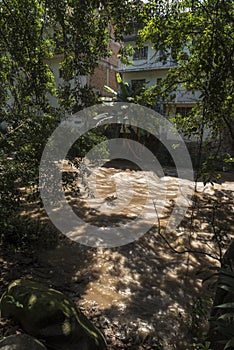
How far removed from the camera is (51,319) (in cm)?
303

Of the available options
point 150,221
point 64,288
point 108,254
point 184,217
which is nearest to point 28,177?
point 64,288

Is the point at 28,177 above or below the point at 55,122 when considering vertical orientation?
below

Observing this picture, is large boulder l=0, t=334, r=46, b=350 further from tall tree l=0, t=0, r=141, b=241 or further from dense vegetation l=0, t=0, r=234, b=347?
tall tree l=0, t=0, r=141, b=241

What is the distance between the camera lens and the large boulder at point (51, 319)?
2938 mm

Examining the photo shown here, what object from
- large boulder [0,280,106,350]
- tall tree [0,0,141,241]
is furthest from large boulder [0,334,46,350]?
tall tree [0,0,141,241]

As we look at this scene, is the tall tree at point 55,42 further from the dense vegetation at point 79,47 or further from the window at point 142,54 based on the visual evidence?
the window at point 142,54

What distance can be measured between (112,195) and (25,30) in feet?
21.8

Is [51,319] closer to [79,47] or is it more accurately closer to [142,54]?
[79,47]

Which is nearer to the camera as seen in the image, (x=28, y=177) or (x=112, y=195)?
(x=28, y=177)

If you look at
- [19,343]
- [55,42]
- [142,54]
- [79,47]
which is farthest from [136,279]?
[142,54]

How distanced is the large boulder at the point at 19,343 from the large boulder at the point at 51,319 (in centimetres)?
37

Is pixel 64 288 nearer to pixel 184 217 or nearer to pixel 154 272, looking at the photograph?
pixel 154 272

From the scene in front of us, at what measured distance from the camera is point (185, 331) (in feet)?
12.2

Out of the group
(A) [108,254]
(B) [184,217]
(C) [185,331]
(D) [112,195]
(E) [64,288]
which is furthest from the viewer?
(D) [112,195]
